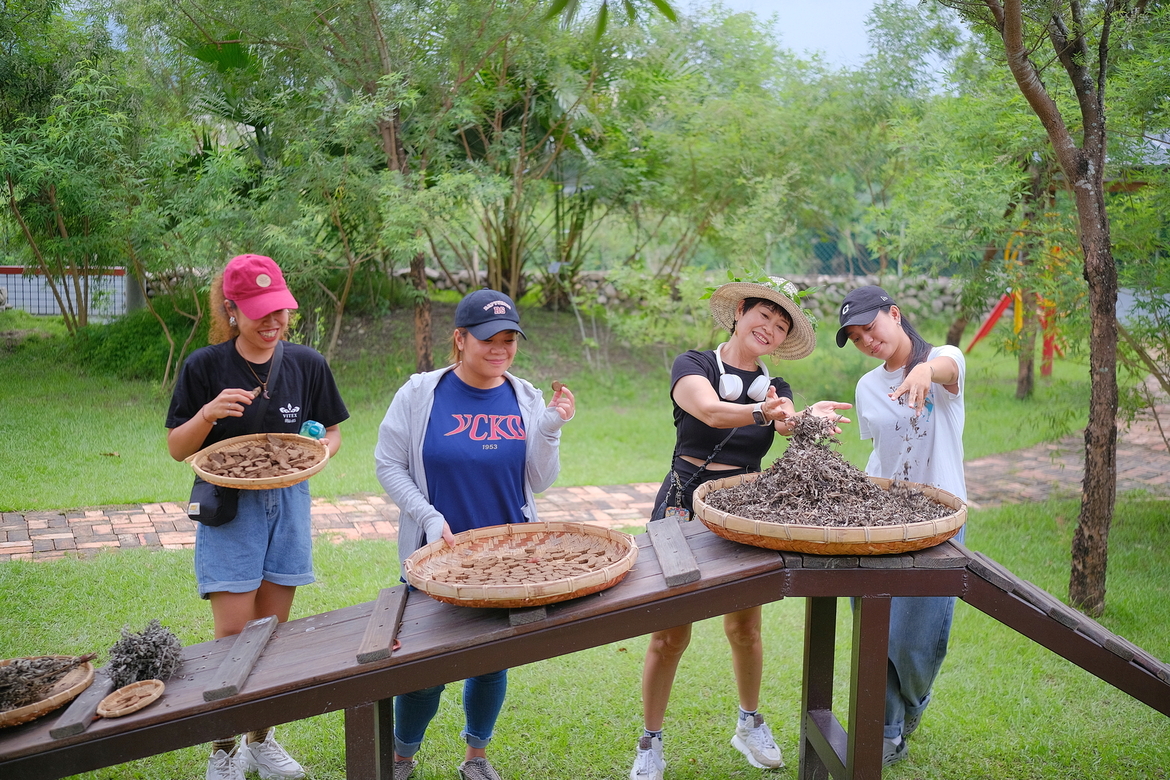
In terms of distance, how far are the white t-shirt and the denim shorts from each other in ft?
6.29

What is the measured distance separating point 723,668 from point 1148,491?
4943mm

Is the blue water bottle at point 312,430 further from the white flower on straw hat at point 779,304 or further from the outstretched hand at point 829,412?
the outstretched hand at point 829,412

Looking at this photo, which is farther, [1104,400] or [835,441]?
[1104,400]

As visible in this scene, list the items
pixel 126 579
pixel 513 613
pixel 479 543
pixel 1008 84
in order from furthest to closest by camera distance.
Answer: pixel 1008 84 → pixel 126 579 → pixel 479 543 → pixel 513 613

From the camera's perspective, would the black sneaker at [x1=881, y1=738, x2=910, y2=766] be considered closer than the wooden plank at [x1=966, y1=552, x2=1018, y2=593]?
No

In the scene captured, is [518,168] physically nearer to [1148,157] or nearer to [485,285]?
[485,285]

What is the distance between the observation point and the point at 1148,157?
5.77 metres

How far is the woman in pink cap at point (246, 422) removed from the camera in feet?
9.43

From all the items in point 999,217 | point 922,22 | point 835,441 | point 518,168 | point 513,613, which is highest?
point 922,22

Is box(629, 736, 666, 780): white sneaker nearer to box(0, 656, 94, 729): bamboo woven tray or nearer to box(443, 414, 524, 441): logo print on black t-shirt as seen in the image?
box(443, 414, 524, 441): logo print on black t-shirt

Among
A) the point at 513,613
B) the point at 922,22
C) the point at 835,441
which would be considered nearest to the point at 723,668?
Result: the point at 835,441

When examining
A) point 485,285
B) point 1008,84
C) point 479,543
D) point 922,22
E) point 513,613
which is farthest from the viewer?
point 485,285

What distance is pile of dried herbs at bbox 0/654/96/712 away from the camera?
2311 millimetres

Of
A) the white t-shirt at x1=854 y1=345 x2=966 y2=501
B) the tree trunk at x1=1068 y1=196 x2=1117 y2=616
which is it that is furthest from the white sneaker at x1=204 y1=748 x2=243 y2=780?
the tree trunk at x1=1068 y1=196 x2=1117 y2=616
